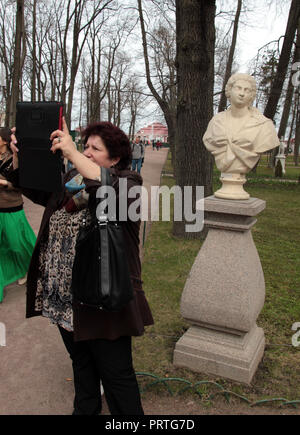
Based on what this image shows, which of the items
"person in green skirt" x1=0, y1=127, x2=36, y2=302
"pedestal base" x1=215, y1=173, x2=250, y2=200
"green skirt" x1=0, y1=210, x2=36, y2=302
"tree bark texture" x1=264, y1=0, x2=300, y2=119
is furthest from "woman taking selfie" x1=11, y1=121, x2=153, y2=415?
"tree bark texture" x1=264, y1=0, x2=300, y2=119

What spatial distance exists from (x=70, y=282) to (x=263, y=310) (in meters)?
2.90

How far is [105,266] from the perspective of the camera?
1.93 metres

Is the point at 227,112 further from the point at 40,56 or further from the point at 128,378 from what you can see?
the point at 40,56

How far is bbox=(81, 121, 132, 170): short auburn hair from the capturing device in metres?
2.24

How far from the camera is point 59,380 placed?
3.11 m

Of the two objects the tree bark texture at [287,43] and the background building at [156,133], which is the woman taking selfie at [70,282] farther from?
the background building at [156,133]

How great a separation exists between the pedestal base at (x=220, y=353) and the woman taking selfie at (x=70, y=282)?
1.05 meters

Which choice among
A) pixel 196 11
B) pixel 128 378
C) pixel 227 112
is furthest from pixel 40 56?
pixel 128 378

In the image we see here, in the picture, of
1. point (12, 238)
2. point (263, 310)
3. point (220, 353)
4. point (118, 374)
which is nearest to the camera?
point (118, 374)

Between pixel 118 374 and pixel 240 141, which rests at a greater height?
pixel 240 141

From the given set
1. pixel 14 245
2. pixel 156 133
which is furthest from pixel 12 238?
pixel 156 133

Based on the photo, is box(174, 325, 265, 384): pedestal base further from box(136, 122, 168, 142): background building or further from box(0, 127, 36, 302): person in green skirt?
box(136, 122, 168, 142): background building

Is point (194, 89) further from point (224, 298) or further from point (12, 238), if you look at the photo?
point (224, 298)
